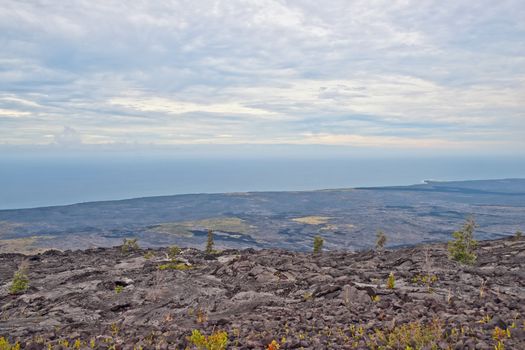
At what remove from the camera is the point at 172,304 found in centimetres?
1945

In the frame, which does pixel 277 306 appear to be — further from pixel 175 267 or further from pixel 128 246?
pixel 128 246

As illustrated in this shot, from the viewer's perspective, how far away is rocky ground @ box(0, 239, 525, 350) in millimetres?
12016

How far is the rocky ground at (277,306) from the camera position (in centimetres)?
1202

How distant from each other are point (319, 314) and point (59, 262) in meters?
30.4

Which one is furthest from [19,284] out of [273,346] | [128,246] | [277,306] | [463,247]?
[463,247]

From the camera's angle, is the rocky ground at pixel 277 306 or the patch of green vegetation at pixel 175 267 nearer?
the rocky ground at pixel 277 306

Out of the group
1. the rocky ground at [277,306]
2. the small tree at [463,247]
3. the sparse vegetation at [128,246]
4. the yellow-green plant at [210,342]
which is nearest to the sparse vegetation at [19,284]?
the rocky ground at [277,306]

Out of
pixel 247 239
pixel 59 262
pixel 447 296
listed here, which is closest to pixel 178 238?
pixel 247 239

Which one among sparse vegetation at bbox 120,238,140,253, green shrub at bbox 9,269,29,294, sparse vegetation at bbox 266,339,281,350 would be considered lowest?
sparse vegetation at bbox 120,238,140,253

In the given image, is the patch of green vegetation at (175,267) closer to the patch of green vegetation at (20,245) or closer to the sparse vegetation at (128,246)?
the sparse vegetation at (128,246)

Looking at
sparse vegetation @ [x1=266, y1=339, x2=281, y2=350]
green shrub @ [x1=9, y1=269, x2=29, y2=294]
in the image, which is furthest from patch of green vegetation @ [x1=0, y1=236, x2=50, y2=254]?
sparse vegetation @ [x1=266, y1=339, x2=281, y2=350]

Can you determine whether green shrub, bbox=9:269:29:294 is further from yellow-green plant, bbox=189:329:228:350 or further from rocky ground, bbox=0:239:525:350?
yellow-green plant, bbox=189:329:228:350

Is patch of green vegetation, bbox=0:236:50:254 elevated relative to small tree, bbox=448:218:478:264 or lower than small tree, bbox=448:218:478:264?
lower

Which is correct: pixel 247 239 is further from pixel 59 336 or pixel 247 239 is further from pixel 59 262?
pixel 59 336
